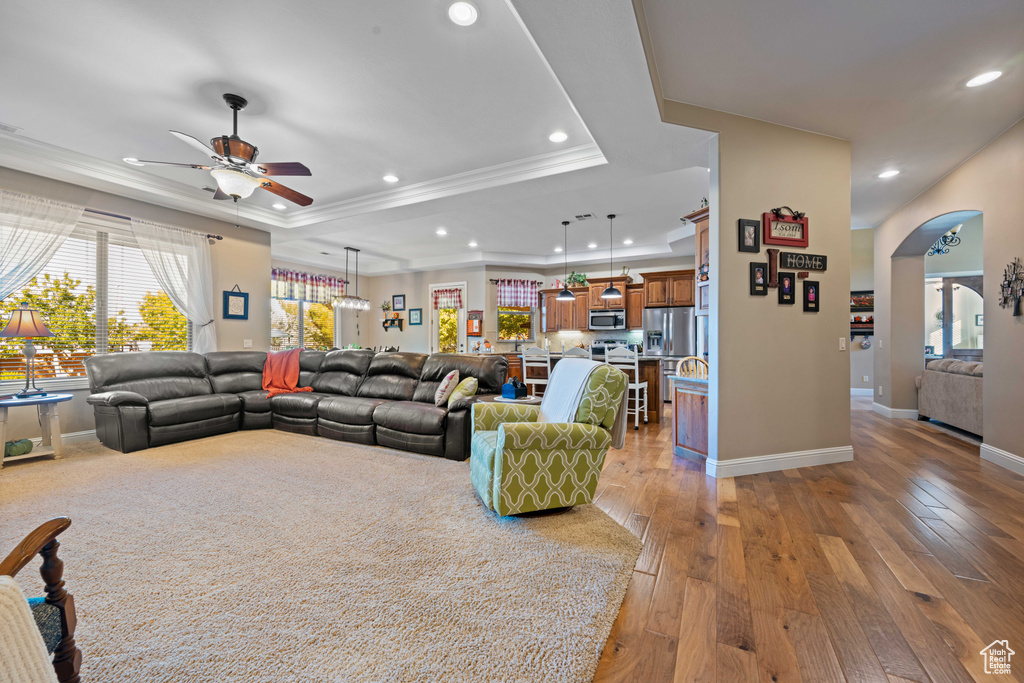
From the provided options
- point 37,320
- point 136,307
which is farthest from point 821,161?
point 136,307

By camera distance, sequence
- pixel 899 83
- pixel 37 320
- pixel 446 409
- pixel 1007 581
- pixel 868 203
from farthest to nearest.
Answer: pixel 868 203 → pixel 446 409 → pixel 37 320 → pixel 899 83 → pixel 1007 581

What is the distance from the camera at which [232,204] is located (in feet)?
17.2

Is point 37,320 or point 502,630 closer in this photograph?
point 502,630

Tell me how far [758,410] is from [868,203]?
3888mm

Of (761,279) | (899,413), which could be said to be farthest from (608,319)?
(761,279)

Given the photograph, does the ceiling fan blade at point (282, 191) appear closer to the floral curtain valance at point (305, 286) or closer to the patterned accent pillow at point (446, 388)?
the patterned accent pillow at point (446, 388)

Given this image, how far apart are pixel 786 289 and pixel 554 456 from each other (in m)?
2.56

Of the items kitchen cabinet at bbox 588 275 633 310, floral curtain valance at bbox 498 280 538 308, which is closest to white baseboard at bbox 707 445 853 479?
kitchen cabinet at bbox 588 275 633 310

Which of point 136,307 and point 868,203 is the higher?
point 868,203

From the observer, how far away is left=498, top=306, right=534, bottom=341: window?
9.09 metres

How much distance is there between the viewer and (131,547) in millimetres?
2146

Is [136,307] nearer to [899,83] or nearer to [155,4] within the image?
[155,4]

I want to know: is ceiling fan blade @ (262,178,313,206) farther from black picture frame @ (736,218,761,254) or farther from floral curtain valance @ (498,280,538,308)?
floral curtain valance @ (498,280,538,308)

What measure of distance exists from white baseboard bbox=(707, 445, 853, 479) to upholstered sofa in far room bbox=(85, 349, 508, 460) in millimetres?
2116
